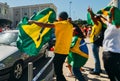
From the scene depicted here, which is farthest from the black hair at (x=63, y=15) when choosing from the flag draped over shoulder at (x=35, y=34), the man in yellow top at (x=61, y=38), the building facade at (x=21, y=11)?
the building facade at (x=21, y=11)

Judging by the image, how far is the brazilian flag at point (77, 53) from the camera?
238 inches

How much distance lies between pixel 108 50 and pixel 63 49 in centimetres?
93

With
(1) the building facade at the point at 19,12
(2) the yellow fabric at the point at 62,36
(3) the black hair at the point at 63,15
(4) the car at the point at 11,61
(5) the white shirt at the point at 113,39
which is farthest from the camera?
(1) the building facade at the point at 19,12

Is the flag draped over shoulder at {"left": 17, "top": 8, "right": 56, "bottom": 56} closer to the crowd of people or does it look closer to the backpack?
the crowd of people

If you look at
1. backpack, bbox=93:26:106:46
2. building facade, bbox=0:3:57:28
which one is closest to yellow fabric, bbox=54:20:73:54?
backpack, bbox=93:26:106:46

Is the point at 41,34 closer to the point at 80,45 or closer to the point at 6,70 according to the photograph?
the point at 80,45

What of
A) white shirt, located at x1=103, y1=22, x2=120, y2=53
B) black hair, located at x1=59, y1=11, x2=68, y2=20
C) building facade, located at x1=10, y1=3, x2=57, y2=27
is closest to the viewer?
white shirt, located at x1=103, y1=22, x2=120, y2=53

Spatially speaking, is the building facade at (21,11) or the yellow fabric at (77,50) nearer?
the yellow fabric at (77,50)

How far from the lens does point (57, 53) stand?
16.8 feet

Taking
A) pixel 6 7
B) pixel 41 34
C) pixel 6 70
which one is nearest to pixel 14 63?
pixel 6 70

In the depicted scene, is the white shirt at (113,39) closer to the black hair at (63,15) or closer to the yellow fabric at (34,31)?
the black hair at (63,15)

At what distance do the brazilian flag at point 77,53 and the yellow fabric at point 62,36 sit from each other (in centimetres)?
92

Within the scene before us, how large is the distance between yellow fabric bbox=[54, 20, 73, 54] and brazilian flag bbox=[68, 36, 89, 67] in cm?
92

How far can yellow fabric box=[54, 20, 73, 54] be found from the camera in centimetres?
498
